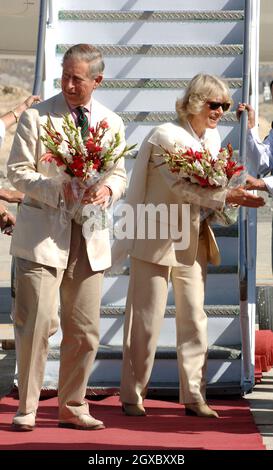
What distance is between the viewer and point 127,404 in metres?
8.23

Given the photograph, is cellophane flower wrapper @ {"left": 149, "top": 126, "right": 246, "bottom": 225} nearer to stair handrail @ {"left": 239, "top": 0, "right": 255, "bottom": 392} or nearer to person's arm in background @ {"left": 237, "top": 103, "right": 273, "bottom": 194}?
stair handrail @ {"left": 239, "top": 0, "right": 255, "bottom": 392}

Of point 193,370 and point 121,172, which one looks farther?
point 193,370

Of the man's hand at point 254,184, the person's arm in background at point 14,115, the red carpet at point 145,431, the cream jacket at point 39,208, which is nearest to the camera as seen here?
the red carpet at point 145,431

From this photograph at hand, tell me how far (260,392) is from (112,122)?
7.92 feet

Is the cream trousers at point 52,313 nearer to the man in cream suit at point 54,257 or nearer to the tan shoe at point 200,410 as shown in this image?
the man in cream suit at point 54,257

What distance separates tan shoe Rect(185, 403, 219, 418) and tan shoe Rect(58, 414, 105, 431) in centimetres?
74

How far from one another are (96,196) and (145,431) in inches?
51.7

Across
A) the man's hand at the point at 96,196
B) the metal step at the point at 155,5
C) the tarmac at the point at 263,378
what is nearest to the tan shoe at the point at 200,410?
the tarmac at the point at 263,378

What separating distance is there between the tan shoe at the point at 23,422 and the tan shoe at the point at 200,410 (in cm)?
111

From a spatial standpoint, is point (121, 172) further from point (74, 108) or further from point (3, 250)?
point (3, 250)

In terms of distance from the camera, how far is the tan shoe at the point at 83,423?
7.62 m

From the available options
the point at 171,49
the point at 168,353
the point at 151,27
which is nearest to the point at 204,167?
the point at 168,353

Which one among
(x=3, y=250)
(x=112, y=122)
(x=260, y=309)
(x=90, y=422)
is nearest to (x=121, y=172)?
(x=112, y=122)

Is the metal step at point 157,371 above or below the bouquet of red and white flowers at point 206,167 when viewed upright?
below
